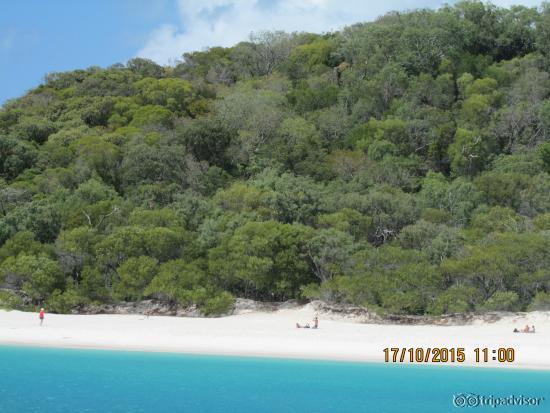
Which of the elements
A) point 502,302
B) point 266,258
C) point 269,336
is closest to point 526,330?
point 502,302

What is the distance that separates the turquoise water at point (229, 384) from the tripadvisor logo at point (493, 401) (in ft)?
0.91

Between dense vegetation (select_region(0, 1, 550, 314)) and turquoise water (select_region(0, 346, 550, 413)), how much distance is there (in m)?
9.28

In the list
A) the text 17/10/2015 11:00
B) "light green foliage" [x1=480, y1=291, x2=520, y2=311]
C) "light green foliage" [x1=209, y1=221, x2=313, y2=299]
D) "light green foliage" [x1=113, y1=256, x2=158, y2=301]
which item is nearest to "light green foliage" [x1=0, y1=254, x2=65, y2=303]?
"light green foliage" [x1=113, y1=256, x2=158, y2=301]

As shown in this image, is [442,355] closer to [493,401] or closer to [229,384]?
[493,401]

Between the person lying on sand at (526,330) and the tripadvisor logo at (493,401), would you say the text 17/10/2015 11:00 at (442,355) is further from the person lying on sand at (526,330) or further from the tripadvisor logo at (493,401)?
the tripadvisor logo at (493,401)

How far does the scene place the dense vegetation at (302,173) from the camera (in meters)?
33.3

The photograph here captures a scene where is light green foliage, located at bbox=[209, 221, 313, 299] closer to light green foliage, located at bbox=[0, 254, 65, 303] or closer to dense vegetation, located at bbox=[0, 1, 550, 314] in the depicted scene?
dense vegetation, located at bbox=[0, 1, 550, 314]

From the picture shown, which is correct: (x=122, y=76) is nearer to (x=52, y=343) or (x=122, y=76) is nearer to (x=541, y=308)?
(x=52, y=343)

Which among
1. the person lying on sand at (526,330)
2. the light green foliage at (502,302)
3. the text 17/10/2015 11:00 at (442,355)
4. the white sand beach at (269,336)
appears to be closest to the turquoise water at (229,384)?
the text 17/10/2015 11:00 at (442,355)

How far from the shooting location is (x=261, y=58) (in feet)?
240

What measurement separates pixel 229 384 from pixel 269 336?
7694 mm

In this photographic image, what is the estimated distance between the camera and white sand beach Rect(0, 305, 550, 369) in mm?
24938

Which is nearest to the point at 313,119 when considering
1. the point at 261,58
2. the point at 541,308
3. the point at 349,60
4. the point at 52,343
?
the point at 349,60

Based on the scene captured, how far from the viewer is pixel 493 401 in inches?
711
